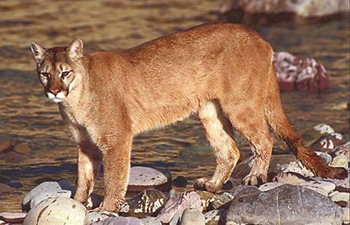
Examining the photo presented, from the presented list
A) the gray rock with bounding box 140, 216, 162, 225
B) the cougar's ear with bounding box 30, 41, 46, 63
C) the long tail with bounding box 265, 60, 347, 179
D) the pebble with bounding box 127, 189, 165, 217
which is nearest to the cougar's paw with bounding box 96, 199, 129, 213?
the pebble with bounding box 127, 189, 165, 217

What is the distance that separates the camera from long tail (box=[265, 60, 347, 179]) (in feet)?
33.1

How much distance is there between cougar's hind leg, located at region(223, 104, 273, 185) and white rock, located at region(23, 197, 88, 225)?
75.8 inches

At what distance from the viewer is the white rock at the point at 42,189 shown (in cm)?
977

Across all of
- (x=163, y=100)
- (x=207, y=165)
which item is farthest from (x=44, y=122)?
(x=163, y=100)

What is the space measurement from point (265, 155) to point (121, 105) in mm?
1562

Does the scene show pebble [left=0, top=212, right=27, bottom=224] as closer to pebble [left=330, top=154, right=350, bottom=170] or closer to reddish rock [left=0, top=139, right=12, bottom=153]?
reddish rock [left=0, top=139, right=12, bottom=153]

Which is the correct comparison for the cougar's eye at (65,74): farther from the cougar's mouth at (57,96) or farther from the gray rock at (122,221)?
the gray rock at (122,221)

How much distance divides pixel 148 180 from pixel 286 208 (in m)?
1.94

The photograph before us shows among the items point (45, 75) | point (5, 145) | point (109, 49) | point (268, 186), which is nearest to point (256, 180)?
point (268, 186)

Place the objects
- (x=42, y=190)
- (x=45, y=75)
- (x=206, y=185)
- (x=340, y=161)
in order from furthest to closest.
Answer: (x=340, y=161) → (x=206, y=185) → (x=42, y=190) → (x=45, y=75)

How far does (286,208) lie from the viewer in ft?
29.4

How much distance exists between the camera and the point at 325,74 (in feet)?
51.0

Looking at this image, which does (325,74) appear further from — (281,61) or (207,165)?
(207,165)

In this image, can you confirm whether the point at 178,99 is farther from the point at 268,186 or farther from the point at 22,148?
the point at 22,148
